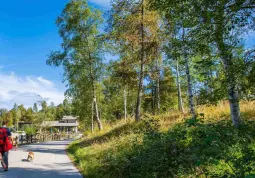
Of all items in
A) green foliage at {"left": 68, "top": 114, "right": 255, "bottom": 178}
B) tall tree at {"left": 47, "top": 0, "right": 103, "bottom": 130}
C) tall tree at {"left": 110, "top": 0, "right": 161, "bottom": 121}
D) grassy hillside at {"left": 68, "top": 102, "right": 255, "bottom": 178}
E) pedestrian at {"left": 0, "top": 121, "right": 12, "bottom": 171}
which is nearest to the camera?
grassy hillside at {"left": 68, "top": 102, "right": 255, "bottom": 178}

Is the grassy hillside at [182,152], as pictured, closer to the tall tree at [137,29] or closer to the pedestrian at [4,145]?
the pedestrian at [4,145]

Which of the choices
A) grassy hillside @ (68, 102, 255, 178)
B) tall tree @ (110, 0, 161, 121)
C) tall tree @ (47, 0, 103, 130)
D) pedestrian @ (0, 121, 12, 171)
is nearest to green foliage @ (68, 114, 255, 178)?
grassy hillside @ (68, 102, 255, 178)

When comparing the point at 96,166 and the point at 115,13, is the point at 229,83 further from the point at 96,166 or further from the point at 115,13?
the point at 115,13

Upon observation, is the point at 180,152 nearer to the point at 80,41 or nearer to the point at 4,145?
the point at 4,145

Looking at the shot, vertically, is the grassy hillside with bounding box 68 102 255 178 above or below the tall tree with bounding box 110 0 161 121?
below

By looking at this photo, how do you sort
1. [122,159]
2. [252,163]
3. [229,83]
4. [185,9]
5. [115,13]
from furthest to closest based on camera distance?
[115,13], [122,159], [185,9], [229,83], [252,163]

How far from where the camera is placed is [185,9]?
6.39m

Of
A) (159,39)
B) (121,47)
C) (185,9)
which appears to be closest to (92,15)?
(121,47)

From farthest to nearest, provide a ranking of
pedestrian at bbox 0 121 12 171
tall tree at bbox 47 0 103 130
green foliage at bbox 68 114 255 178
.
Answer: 1. tall tree at bbox 47 0 103 130
2. pedestrian at bbox 0 121 12 171
3. green foliage at bbox 68 114 255 178

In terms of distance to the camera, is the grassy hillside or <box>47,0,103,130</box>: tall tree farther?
<box>47,0,103,130</box>: tall tree

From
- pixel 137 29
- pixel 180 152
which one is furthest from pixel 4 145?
pixel 137 29

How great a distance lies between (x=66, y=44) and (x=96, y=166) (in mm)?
16406

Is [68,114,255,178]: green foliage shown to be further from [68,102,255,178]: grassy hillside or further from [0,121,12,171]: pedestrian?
[0,121,12,171]: pedestrian

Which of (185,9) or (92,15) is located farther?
(92,15)
